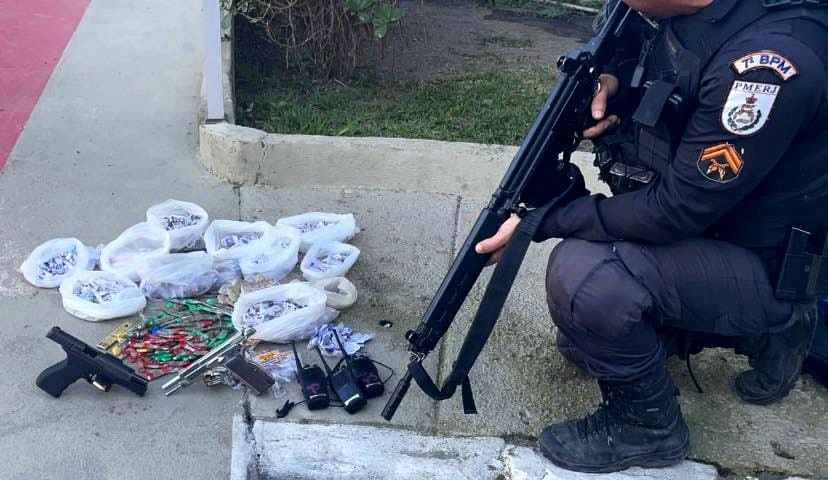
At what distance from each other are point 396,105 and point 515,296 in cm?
189

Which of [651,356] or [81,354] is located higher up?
[651,356]

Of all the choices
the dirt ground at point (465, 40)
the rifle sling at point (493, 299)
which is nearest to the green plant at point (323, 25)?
the dirt ground at point (465, 40)

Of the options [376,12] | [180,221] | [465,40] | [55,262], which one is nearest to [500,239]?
[180,221]

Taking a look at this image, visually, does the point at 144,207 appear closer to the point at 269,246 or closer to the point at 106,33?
the point at 269,246

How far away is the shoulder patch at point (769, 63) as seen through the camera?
6.63 ft

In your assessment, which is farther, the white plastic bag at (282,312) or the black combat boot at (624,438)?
the white plastic bag at (282,312)

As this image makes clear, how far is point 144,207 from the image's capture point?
3918mm

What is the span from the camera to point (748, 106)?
2.07 m

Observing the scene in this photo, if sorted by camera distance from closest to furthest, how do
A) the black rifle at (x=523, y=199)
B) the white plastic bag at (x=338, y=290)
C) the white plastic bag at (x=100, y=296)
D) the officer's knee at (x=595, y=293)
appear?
the officer's knee at (x=595, y=293), the black rifle at (x=523, y=199), the white plastic bag at (x=100, y=296), the white plastic bag at (x=338, y=290)

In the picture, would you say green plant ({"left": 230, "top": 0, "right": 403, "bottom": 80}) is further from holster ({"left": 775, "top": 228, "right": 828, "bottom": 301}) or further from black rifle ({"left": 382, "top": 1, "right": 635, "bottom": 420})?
holster ({"left": 775, "top": 228, "right": 828, "bottom": 301})

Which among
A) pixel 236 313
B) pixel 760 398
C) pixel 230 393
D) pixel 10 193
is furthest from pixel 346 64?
pixel 760 398

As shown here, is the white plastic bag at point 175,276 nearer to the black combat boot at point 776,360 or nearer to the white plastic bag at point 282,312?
the white plastic bag at point 282,312

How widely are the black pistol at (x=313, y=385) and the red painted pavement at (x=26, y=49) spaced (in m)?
2.33

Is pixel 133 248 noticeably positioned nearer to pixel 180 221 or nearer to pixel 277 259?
pixel 180 221
